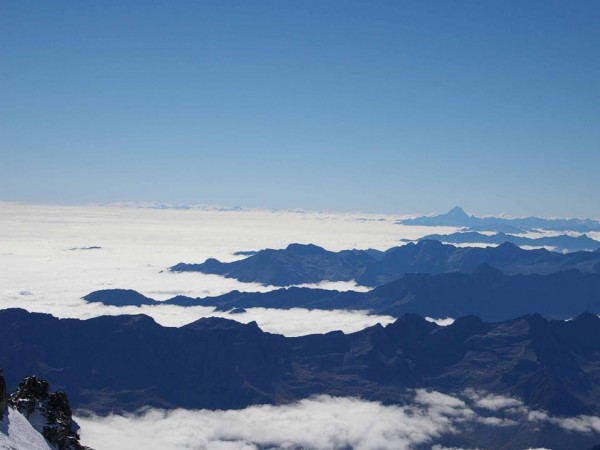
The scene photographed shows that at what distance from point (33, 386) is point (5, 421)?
38.9 feet

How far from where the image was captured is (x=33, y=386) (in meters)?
73.7

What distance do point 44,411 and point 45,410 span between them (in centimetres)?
15

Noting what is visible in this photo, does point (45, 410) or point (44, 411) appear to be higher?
point (45, 410)

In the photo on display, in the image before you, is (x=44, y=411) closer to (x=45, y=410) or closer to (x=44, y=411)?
(x=44, y=411)

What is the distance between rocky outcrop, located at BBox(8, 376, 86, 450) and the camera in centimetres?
7062

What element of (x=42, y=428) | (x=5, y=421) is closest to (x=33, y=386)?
(x=42, y=428)

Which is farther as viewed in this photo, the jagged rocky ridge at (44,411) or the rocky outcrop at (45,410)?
the rocky outcrop at (45,410)

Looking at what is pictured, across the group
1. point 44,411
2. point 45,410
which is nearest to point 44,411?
point 44,411

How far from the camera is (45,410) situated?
73312mm

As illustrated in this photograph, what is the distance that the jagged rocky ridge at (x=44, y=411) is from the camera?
70500 millimetres

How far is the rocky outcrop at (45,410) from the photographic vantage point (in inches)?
2781

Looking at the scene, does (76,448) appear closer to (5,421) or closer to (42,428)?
(42,428)

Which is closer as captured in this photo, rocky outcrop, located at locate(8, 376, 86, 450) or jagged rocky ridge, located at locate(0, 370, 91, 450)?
jagged rocky ridge, located at locate(0, 370, 91, 450)

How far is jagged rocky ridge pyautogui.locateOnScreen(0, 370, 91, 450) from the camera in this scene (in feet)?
231
